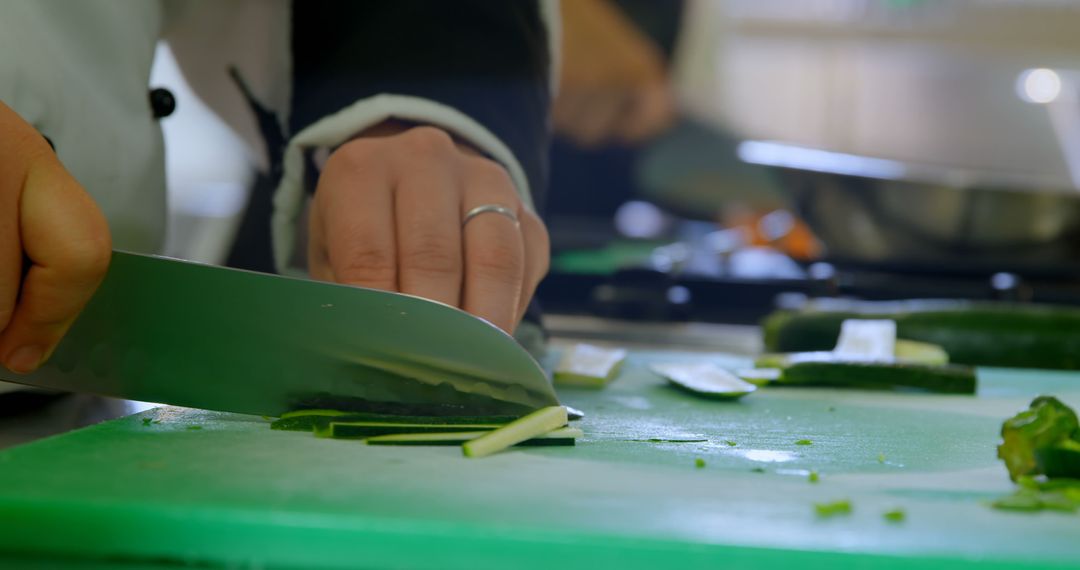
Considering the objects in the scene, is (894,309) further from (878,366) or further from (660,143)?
(660,143)

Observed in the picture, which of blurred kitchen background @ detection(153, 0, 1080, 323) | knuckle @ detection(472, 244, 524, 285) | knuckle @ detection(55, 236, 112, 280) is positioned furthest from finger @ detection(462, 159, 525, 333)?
blurred kitchen background @ detection(153, 0, 1080, 323)

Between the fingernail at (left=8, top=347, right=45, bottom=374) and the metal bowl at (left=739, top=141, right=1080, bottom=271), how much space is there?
222 centimetres

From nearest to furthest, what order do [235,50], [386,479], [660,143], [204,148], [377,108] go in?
[386,479]
[377,108]
[235,50]
[204,148]
[660,143]

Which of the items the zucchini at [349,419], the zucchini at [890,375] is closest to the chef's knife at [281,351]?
the zucchini at [349,419]

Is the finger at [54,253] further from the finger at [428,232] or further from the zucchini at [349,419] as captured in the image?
the finger at [428,232]

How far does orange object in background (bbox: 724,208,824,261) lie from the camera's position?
3.49 m

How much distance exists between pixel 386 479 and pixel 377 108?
706 millimetres

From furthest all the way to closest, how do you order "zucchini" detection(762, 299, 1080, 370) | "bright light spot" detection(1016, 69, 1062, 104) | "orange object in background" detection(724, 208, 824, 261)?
1. "bright light spot" detection(1016, 69, 1062, 104)
2. "orange object in background" detection(724, 208, 824, 261)
3. "zucchini" detection(762, 299, 1080, 370)

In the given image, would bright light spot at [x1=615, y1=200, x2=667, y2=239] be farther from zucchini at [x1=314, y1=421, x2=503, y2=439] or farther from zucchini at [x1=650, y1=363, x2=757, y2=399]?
Result: zucchini at [x1=314, y1=421, x2=503, y2=439]

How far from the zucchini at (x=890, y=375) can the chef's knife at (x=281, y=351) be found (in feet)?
1.95

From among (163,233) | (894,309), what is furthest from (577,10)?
(163,233)

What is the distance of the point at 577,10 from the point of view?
3.22m

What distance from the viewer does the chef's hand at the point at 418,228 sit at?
3.66 feet

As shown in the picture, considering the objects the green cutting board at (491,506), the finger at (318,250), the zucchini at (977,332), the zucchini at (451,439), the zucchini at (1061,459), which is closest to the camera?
the green cutting board at (491,506)
